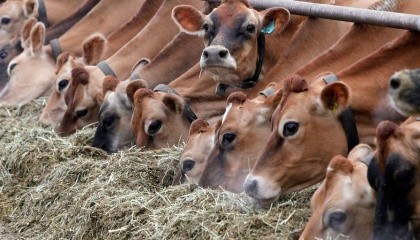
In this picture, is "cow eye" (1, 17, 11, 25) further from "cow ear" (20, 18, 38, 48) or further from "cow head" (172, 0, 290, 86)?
"cow head" (172, 0, 290, 86)

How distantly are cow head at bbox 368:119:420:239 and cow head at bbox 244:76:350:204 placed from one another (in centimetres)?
103

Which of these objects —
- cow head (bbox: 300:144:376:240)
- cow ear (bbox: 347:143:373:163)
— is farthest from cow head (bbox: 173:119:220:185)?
cow head (bbox: 300:144:376:240)

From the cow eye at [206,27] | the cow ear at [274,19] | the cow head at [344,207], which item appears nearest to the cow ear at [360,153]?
the cow head at [344,207]

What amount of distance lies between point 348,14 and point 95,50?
3.66 meters

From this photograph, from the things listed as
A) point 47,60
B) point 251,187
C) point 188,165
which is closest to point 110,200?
point 188,165

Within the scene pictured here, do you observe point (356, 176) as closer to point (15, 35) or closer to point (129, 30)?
point (129, 30)

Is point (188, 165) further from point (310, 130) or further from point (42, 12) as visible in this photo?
point (42, 12)

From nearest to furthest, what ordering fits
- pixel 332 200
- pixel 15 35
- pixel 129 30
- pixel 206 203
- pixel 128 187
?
pixel 332 200, pixel 206 203, pixel 128 187, pixel 129 30, pixel 15 35

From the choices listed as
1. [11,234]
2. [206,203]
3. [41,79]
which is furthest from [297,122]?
[41,79]

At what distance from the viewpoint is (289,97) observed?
7086mm

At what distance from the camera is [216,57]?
8180 mm

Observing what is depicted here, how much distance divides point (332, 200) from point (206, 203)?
1.03 metres

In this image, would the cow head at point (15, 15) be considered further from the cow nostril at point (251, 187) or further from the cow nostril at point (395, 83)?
the cow nostril at point (395, 83)

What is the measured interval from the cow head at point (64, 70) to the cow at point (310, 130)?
3.90m
